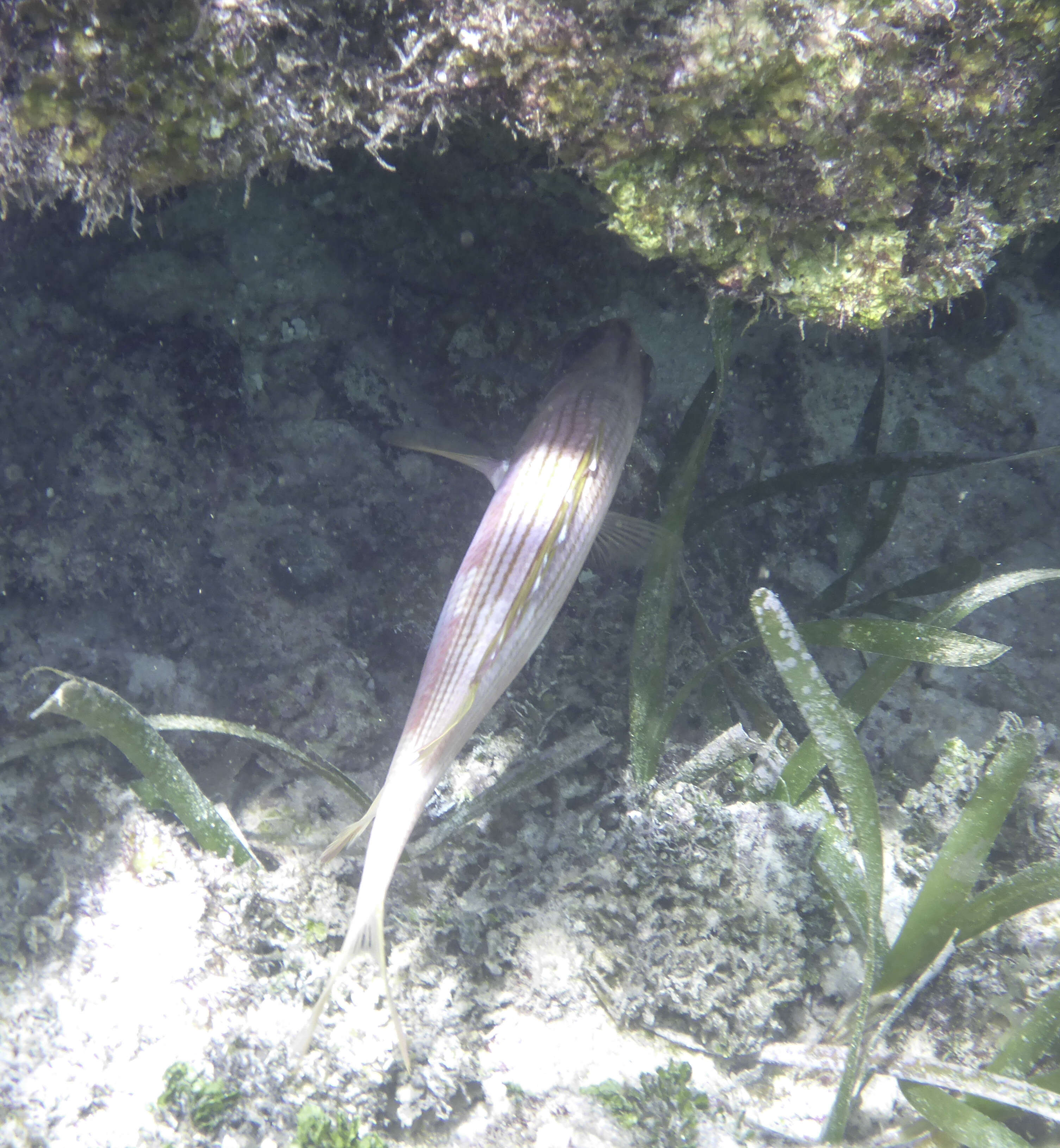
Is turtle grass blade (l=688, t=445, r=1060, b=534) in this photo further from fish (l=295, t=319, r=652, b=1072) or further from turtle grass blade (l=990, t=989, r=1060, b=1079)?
turtle grass blade (l=990, t=989, r=1060, b=1079)

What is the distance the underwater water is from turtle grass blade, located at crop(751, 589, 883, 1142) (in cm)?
23

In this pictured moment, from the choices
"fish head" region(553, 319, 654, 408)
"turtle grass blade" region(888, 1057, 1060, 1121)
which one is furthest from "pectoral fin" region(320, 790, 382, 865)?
"turtle grass blade" region(888, 1057, 1060, 1121)

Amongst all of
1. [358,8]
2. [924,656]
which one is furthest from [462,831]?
[358,8]

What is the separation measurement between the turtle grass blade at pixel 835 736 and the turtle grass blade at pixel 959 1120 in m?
0.19

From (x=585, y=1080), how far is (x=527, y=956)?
18.1 inches

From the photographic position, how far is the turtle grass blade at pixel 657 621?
275 cm

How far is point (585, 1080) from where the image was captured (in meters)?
2.37

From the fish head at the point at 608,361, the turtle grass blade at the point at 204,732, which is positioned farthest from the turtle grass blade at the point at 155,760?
the fish head at the point at 608,361

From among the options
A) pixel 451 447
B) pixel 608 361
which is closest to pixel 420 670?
pixel 451 447

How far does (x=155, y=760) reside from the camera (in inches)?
98.5

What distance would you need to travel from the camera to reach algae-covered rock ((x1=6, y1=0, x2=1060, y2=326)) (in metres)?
1.61

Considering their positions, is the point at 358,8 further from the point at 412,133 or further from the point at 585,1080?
the point at 585,1080

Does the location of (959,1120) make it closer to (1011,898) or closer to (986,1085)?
(986,1085)

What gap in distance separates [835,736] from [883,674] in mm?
489
